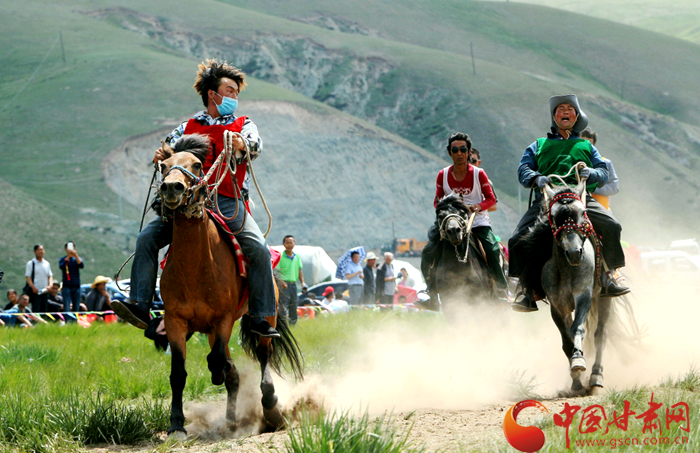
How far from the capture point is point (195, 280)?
5.78m

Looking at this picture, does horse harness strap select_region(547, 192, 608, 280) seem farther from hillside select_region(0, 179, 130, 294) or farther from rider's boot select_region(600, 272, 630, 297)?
hillside select_region(0, 179, 130, 294)

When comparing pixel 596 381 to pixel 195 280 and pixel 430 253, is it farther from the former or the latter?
pixel 195 280

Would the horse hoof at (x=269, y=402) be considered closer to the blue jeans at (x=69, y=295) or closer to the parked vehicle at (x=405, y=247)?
the blue jeans at (x=69, y=295)

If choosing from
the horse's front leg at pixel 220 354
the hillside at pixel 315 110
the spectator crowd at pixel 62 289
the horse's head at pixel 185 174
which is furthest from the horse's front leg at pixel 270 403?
the hillside at pixel 315 110

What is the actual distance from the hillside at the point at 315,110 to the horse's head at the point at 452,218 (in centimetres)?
3139

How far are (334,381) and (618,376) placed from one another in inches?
116

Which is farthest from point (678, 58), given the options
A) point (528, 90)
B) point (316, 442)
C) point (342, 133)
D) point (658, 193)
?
point (316, 442)

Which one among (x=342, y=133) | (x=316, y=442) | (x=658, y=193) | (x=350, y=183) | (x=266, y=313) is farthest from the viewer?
(x=658, y=193)

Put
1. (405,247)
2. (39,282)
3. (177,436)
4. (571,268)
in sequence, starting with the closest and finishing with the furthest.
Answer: (177,436), (571,268), (39,282), (405,247)

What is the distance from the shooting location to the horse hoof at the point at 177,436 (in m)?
5.29

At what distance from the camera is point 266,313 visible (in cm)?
624

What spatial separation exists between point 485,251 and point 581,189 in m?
2.20

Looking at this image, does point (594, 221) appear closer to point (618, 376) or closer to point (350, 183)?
point (618, 376)
